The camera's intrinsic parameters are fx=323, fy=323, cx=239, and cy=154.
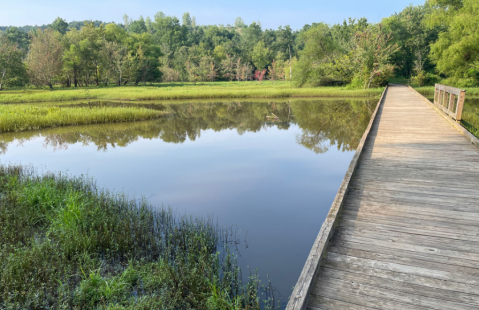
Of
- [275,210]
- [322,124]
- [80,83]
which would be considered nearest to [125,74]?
[80,83]

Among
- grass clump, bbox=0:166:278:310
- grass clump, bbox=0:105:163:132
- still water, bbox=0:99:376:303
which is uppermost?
grass clump, bbox=0:105:163:132

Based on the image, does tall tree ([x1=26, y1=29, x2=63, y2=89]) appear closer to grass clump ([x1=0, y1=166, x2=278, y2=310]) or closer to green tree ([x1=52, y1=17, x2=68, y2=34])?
grass clump ([x1=0, y1=166, x2=278, y2=310])

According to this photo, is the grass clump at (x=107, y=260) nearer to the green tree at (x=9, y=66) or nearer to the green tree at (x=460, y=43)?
the green tree at (x=460, y=43)

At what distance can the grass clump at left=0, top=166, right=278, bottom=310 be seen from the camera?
318 centimetres

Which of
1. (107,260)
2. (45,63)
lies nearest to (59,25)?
(45,63)

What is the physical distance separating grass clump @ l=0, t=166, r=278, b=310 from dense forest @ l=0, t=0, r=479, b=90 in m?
28.4

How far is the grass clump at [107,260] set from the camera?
3.18 metres

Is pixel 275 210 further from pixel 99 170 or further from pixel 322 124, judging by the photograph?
pixel 322 124

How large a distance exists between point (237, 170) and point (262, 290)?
5.08m

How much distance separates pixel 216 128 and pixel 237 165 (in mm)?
6703

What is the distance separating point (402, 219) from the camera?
3.61 meters

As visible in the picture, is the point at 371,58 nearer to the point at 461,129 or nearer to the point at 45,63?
the point at 461,129

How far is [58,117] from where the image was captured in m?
15.7

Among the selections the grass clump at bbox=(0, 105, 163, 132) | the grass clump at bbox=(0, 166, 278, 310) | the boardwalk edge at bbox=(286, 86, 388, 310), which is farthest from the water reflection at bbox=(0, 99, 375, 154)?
the boardwalk edge at bbox=(286, 86, 388, 310)
